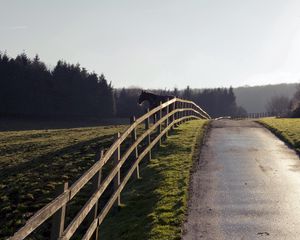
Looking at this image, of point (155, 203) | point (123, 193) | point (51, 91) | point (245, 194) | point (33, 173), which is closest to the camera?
point (155, 203)

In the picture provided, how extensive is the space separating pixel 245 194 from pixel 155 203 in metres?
2.33

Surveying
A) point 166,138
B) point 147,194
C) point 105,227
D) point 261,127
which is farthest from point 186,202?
point 261,127

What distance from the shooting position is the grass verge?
9.09 metres

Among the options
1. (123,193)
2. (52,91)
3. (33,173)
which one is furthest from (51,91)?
(123,193)

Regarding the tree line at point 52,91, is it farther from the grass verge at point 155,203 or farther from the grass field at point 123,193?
the grass verge at point 155,203

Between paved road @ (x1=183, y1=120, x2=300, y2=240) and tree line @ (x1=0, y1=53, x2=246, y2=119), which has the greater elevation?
tree line @ (x1=0, y1=53, x2=246, y2=119)

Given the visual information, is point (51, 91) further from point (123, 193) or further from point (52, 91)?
point (123, 193)

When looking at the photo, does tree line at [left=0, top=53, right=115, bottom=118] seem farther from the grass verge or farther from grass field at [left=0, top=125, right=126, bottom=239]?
the grass verge

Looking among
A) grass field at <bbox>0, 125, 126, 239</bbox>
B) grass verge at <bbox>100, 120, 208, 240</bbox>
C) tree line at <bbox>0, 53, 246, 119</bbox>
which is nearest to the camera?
grass verge at <bbox>100, 120, 208, 240</bbox>

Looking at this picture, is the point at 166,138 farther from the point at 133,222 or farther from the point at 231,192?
the point at 133,222

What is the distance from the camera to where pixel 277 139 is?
2094 centimetres

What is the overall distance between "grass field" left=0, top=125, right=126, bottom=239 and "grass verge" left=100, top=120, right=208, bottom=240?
1837 mm

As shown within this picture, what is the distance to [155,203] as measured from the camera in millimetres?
10602

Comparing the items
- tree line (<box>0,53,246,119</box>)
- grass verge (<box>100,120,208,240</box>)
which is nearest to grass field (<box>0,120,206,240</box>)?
grass verge (<box>100,120,208,240</box>)
